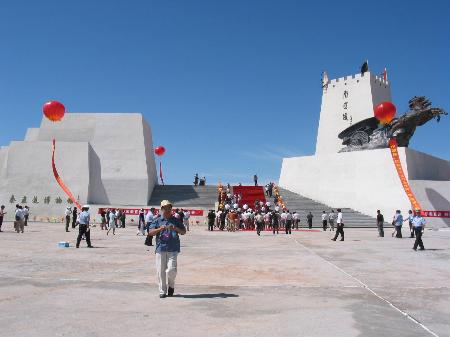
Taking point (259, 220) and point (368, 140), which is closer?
point (259, 220)

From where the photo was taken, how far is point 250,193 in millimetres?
36094

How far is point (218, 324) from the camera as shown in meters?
4.16

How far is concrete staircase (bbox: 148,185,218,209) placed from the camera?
33469 millimetres

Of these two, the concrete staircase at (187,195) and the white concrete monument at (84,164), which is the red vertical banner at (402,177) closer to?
the concrete staircase at (187,195)

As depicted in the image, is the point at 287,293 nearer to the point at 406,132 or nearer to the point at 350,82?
the point at 406,132

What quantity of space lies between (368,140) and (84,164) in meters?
25.0

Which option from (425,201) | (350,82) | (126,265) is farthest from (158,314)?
(350,82)

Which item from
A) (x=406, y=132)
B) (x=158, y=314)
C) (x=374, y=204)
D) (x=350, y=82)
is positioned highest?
(x=350, y=82)

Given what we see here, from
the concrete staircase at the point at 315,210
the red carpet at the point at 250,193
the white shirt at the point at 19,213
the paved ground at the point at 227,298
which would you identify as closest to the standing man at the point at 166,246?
the paved ground at the point at 227,298

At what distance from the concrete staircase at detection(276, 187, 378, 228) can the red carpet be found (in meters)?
1.87

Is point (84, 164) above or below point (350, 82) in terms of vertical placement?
below

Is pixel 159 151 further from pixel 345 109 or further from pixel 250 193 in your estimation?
pixel 345 109

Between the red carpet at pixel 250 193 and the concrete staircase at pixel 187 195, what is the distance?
7.08 feet

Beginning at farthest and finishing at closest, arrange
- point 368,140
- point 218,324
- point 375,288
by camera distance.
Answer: point 368,140 < point 375,288 < point 218,324
